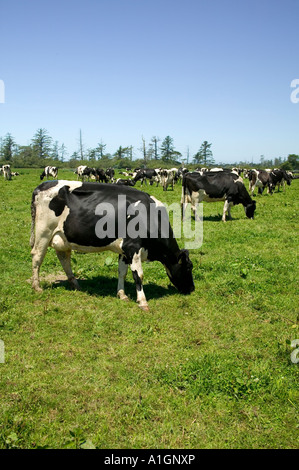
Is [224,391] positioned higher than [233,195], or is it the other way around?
[233,195]

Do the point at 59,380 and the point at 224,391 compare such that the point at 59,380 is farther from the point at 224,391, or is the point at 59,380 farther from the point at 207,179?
the point at 207,179

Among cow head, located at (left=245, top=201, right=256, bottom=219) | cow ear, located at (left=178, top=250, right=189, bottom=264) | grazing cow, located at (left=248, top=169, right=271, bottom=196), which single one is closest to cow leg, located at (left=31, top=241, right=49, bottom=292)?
cow ear, located at (left=178, top=250, right=189, bottom=264)

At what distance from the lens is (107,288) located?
7.74 metres

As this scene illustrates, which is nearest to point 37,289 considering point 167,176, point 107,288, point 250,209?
point 107,288

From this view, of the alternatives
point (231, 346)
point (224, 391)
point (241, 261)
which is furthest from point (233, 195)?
point (224, 391)

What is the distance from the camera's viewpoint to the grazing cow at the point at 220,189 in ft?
51.3

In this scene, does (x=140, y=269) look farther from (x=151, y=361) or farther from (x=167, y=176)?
(x=167, y=176)

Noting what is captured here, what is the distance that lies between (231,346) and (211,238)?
7022mm

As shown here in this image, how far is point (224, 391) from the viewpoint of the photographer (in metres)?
4.45

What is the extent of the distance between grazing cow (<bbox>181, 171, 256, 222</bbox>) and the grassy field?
703 centimetres

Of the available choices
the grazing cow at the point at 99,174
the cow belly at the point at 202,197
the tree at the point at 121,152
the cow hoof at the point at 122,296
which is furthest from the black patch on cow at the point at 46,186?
the tree at the point at 121,152

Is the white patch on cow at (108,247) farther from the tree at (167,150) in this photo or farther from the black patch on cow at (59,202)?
the tree at (167,150)

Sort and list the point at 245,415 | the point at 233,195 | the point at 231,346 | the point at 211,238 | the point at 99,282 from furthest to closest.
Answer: the point at 233,195 → the point at 211,238 → the point at 99,282 → the point at 231,346 → the point at 245,415

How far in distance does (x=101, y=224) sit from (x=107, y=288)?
1584 millimetres
